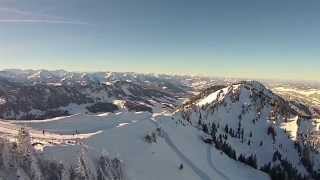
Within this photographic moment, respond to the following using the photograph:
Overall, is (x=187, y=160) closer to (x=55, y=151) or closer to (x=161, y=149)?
(x=161, y=149)

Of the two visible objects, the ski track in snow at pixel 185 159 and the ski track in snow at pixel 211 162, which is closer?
the ski track in snow at pixel 185 159

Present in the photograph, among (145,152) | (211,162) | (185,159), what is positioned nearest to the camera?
(145,152)

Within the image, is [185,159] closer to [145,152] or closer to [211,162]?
[211,162]

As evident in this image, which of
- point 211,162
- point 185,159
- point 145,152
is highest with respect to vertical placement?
point 145,152

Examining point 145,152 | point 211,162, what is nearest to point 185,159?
point 211,162

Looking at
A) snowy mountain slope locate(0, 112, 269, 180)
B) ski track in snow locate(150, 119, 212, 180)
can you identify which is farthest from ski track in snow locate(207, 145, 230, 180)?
ski track in snow locate(150, 119, 212, 180)

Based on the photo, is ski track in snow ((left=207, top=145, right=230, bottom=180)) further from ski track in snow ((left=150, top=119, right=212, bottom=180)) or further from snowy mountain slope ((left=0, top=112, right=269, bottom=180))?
ski track in snow ((left=150, top=119, right=212, bottom=180))

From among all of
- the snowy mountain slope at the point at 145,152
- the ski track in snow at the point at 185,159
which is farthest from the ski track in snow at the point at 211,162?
the ski track in snow at the point at 185,159

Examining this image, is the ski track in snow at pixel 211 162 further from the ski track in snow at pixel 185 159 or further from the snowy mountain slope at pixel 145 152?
the ski track in snow at pixel 185 159
